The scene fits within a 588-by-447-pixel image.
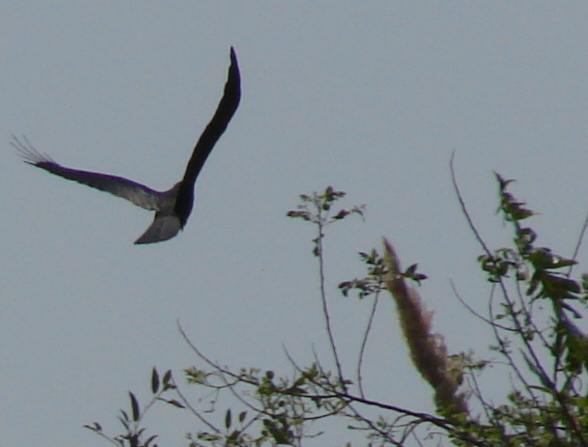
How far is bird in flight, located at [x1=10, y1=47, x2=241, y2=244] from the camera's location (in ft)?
20.9

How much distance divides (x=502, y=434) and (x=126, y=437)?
1355mm

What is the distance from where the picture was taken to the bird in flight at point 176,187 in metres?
6.38

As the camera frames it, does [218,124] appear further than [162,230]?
No

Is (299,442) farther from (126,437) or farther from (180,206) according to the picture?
(180,206)

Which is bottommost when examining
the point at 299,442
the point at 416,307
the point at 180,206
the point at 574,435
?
the point at 574,435

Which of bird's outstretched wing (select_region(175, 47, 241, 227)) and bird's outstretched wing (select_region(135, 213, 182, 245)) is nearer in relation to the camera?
bird's outstretched wing (select_region(175, 47, 241, 227))

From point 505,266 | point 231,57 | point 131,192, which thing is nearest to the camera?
point 505,266

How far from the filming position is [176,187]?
22.5 ft

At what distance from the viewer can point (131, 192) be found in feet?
23.3

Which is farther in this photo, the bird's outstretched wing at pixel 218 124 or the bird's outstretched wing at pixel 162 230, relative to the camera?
the bird's outstretched wing at pixel 162 230

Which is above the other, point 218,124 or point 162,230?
point 218,124

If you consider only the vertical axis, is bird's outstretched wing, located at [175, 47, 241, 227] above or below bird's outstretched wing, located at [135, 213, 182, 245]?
above

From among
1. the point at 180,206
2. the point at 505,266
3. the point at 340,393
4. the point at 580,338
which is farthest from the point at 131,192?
the point at 580,338

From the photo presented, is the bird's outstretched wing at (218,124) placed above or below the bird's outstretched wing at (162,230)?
above
